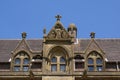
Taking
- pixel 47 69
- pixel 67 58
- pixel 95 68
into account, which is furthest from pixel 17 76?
pixel 95 68

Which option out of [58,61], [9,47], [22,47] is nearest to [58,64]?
[58,61]

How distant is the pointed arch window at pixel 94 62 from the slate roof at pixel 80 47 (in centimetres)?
122

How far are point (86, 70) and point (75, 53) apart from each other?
272cm

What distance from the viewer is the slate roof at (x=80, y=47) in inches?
1400

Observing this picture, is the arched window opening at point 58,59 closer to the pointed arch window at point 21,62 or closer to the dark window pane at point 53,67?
the dark window pane at point 53,67

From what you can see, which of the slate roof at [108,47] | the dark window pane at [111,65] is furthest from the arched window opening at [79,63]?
the dark window pane at [111,65]

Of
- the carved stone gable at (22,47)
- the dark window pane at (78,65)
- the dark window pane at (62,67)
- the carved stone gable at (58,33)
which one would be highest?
the carved stone gable at (58,33)

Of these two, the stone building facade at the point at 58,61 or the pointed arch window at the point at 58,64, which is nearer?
the stone building facade at the point at 58,61

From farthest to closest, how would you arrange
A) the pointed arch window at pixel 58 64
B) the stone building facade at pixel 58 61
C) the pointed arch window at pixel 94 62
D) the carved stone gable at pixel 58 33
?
the carved stone gable at pixel 58 33 < the pointed arch window at pixel 94 62 < the pointed arch window at pixel 58 64 < the stone building facade at pixel 58 61

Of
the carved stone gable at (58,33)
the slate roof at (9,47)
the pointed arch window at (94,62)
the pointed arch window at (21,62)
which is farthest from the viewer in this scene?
the slate roof at (9,47)

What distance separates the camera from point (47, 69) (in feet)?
109

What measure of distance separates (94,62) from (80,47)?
12.0 feet

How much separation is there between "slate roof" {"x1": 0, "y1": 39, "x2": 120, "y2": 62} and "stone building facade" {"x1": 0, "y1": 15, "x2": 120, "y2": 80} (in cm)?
10

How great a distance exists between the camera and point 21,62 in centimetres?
3422
